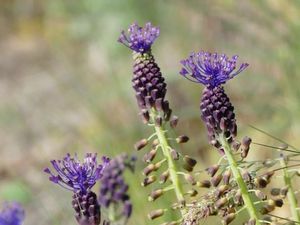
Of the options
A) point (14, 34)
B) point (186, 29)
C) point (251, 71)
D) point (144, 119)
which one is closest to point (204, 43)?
point (186, 29)

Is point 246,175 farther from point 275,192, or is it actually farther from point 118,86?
point 118,86

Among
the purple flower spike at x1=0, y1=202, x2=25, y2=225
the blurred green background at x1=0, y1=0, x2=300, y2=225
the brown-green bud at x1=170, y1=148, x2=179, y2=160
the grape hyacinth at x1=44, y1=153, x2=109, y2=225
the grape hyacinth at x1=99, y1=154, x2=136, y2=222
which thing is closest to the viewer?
the grape hyacinth at x1=99, y1=154, x2=136, y2=222

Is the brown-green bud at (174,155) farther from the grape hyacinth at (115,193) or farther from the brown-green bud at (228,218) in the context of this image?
the grape hyacinth at (115,193)

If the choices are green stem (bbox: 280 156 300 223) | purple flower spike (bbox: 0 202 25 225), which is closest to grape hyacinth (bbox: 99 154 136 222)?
purple flower spike (bbox: 0 202 25 225)

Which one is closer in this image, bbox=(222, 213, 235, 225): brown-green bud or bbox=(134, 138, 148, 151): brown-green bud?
bbox=(222, 213, 235, 225): brown-green bud

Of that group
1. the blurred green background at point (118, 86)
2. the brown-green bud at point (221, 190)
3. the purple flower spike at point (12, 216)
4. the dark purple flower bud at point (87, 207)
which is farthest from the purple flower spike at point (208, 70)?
the blurred green background at point (118, 86)

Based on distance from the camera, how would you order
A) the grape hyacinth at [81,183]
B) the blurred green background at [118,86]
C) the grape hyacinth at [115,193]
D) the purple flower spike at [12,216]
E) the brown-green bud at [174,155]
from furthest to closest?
1. the blurred green background at [118,86]
2. the brown-green bud at [174,155]
3. the grape hyacinth at [81,183]
4. the purple flower spike at [12,216]
5. the grape hyacinth at [115,193]

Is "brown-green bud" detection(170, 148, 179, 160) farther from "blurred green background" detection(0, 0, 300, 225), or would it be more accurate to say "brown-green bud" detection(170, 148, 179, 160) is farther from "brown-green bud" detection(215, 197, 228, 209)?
"blurred green background" detection(0, 0, 300, 225)

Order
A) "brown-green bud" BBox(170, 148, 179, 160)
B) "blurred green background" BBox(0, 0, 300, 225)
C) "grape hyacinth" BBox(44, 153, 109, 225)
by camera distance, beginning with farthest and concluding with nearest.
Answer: "blurred green background" BBox(0, 0, 300, 225) < "brown-green bud" BBox(170, 148, 179, 160) < "grape hyacinth" BBox(44, 153, 109, 225)

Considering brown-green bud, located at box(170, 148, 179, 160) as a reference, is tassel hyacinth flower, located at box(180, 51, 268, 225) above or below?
above
